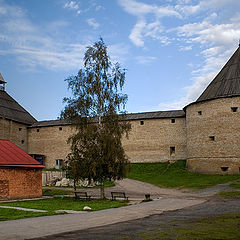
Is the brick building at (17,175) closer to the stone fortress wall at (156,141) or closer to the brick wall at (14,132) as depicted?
the stone fortress wall at (156,141)

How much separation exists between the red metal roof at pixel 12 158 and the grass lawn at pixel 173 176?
401 inches

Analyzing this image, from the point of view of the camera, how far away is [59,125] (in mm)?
40688

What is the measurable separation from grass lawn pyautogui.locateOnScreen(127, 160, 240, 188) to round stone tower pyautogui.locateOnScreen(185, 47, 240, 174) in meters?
1.16

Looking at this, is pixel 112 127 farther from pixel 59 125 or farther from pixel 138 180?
pixel 59 125

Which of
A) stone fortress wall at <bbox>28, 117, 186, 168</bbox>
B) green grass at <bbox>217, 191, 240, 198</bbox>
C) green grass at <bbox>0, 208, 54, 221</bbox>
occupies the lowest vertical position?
green grass at <bbox>217, 191, 240, 198</bbox>

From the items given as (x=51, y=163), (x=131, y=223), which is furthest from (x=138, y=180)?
(x=131, y=223)

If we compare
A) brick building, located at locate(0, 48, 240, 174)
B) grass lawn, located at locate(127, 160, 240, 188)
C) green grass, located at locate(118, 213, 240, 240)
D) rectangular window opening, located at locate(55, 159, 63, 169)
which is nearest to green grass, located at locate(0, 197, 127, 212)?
green grass, located at locate(118, 213, 240, 240)

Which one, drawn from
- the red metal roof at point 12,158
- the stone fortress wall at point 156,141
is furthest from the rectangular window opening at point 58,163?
the red metal roof at point 12,158

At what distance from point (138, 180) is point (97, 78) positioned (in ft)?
40.8

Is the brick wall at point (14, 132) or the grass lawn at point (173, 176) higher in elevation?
the brick wall at point (14, 132)

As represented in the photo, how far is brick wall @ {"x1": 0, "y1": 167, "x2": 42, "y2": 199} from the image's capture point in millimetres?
18891

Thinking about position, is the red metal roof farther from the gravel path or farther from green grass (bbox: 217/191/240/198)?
green grass (bbox: 217/191/240/198)

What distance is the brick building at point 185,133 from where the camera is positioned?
2936 cm

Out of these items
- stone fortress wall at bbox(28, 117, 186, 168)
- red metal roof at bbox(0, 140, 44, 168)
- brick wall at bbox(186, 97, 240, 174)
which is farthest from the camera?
stone fortress wall at bbox(28, 117, 186, 168)
